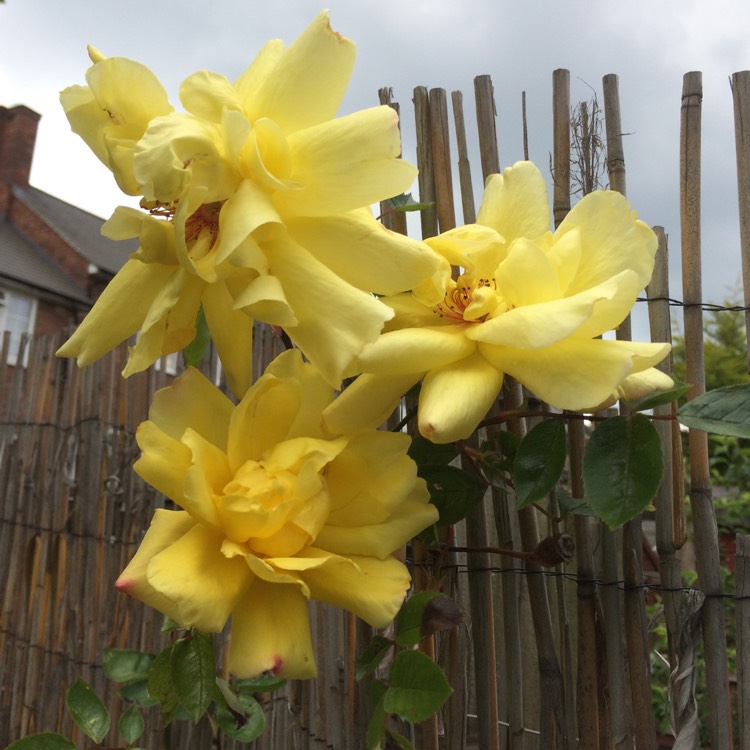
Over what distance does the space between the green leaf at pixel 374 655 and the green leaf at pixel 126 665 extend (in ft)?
1.72

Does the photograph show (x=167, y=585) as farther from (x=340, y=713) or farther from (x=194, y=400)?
(x=340, y=713)

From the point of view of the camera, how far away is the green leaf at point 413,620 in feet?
1.72

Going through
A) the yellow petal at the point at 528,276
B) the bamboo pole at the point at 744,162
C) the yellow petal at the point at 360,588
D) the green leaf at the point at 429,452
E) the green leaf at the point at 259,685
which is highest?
the bamboo pole at the point at 744,162


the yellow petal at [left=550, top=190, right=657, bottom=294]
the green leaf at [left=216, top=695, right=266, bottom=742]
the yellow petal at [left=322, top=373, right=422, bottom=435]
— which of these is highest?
the yellow petal at [left=550, top=190, right=657, bottom=294]

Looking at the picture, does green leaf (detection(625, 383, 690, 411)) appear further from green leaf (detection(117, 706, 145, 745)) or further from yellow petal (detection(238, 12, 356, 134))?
green leaf (detection(117, 706, 145, 745))

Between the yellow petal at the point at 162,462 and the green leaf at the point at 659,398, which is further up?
the green leaf at the point at 659,398

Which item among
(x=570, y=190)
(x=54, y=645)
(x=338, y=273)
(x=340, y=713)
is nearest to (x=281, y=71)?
(x=338, y=273)

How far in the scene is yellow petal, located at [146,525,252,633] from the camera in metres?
0.37

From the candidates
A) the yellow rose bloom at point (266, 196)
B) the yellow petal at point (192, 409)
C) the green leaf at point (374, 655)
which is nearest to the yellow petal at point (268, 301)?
the yellow rose bloom at point (266, 196)

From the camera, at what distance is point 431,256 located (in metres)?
0.39

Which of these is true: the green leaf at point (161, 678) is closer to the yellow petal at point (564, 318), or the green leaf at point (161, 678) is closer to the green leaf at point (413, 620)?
the green leaf at point (413, 620)

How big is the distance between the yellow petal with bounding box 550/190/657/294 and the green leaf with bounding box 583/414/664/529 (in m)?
0.11

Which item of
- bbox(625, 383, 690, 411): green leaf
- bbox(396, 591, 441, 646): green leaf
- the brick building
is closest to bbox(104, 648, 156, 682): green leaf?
bbox(396, 591, 441, 646): green leaf

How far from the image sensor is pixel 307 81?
1.34ft
